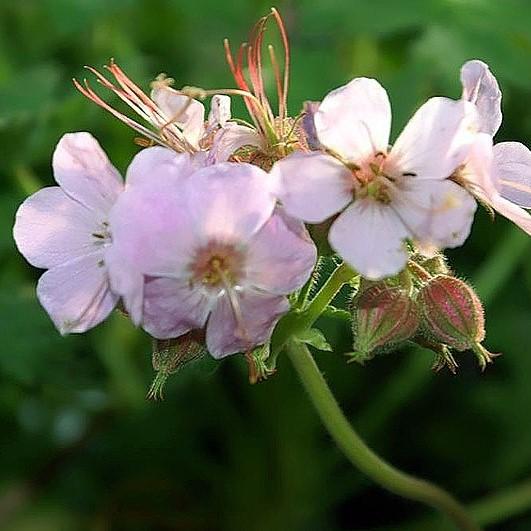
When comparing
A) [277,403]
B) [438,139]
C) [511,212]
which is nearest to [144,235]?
[438,139]

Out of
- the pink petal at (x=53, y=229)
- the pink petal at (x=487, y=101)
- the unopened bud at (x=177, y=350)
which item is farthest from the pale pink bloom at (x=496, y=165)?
the pink petal at (x=53, y=229)

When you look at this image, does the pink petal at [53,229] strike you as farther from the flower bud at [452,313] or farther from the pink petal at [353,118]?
the flower bud at [452,313]

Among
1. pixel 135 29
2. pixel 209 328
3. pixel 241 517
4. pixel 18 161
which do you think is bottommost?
pixel 241 517

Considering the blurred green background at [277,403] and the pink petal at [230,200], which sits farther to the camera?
the blurred green background at [277,403]

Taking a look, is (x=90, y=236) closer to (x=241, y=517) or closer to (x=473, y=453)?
(x=241, y=517)

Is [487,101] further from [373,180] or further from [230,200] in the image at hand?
[230,200]

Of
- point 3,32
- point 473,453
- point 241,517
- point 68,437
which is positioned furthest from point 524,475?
point 3,32
